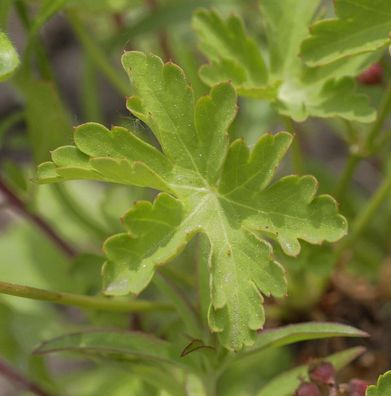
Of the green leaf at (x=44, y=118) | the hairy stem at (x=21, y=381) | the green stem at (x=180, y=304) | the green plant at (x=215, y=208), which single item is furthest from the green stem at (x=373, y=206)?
the hairy stem at (x=21, y=381)

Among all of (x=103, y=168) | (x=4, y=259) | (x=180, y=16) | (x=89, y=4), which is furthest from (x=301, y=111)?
(x=4, y=259)

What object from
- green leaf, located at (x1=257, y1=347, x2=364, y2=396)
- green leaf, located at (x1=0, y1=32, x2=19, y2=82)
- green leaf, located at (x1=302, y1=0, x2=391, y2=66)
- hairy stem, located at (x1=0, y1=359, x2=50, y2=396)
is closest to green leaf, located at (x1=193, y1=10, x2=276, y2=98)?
green leaf, located at (x1=302, y1=0, x2=391, y2=66)

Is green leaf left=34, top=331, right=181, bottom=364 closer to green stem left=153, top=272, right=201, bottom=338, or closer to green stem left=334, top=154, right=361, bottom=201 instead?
green stem left=153, top=272, right=201, bottom=338

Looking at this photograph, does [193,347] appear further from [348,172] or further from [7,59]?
[348,172]

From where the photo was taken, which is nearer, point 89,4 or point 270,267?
point 270,267

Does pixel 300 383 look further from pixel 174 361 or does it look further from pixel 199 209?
pixel 199 209

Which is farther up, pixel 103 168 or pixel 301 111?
pixel 103 168

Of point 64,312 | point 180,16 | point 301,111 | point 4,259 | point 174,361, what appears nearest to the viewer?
point 174,361
